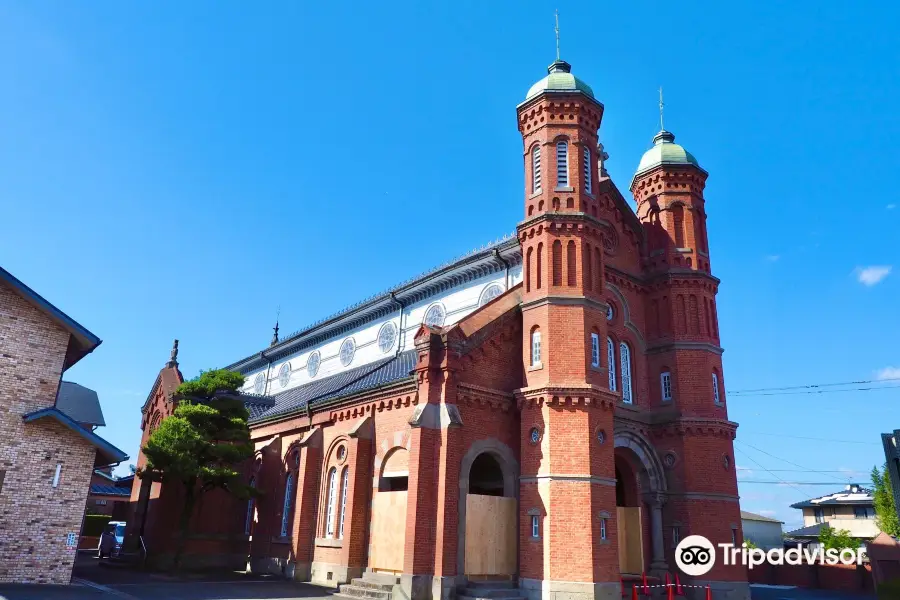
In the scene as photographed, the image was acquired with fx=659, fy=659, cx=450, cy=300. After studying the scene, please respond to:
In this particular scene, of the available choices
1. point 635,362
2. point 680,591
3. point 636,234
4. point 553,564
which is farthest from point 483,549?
point 636,234

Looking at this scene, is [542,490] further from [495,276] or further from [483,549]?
[495,276]

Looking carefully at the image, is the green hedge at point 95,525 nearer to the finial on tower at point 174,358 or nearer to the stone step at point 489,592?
the finial on tower at point 174,358

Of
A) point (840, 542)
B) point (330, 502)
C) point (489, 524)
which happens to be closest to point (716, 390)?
point (489, 524)

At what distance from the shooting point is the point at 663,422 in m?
27.0

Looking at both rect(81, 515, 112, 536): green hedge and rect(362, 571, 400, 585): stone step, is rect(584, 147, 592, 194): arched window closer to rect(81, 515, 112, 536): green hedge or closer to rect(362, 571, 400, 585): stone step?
rect(362, 571, 400, 585): stone step

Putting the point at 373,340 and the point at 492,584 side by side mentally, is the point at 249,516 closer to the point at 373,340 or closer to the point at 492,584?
the point at 373,340

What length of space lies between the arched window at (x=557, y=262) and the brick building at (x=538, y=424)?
0.19ft

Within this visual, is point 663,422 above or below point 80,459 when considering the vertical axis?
above

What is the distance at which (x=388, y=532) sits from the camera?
22.8 meters

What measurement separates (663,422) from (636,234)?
859cm

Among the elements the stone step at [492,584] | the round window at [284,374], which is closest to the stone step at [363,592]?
the stone step at [492,584]

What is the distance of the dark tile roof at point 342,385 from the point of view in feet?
90.8

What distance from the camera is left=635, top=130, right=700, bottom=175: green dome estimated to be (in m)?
30.5

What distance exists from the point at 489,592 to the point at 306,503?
10474 mm
